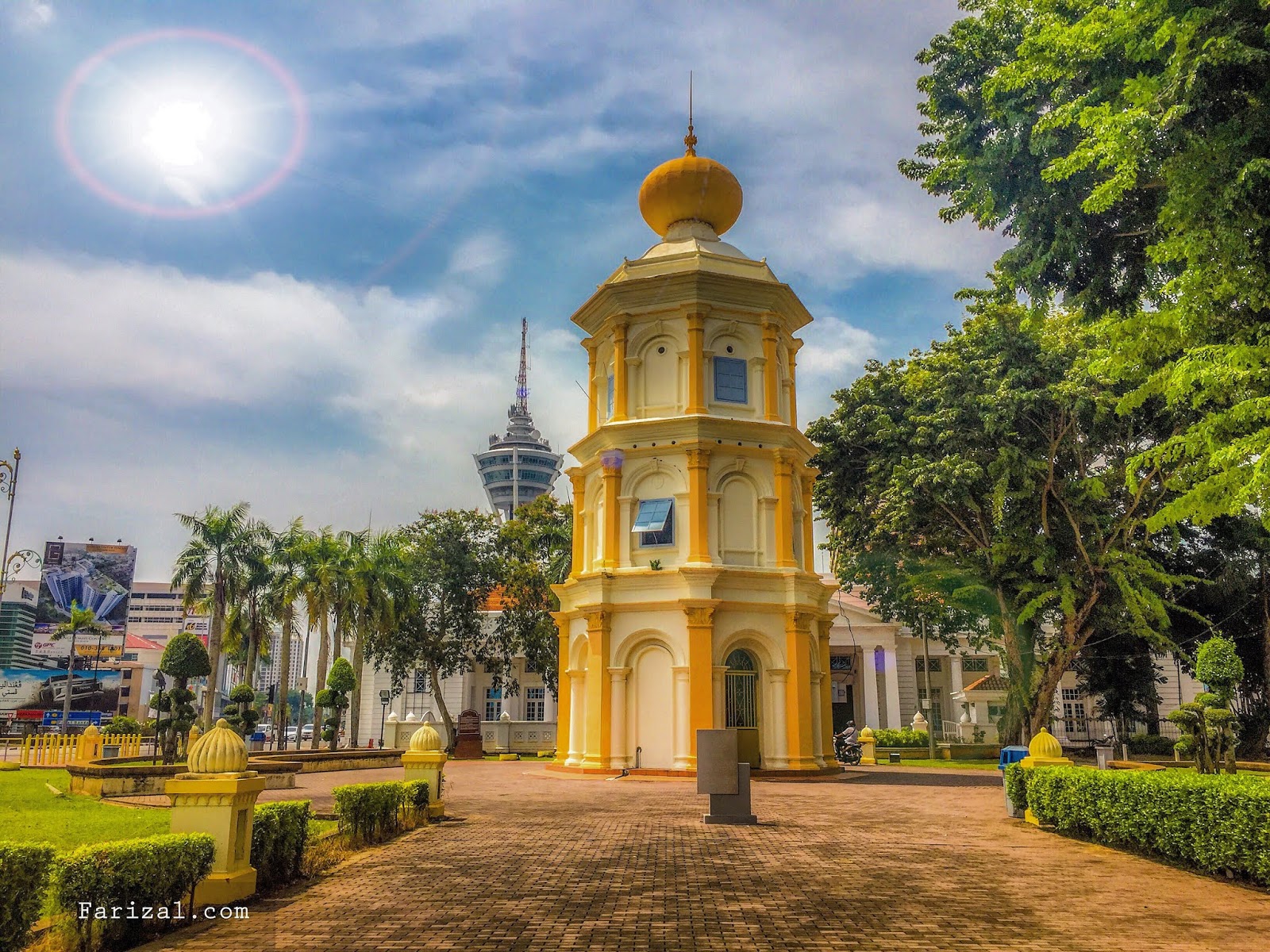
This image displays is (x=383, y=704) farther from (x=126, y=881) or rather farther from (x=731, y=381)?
(x=126, y=881)

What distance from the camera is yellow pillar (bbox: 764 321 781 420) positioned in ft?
93.6

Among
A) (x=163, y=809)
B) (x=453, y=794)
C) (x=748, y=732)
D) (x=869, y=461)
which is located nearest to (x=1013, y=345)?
(x=869, y=461)

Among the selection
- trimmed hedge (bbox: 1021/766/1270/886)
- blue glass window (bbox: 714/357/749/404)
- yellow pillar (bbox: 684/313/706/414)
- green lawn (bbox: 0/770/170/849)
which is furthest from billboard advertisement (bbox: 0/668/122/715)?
trimmed hedge (bbox: 1021/766/1270/886)

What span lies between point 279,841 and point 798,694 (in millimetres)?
18483

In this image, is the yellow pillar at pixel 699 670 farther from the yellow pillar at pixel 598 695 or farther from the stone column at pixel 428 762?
the stone column at pixel 428 762

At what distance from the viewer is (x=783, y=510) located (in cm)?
2766

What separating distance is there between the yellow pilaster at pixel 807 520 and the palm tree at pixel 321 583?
21.3m

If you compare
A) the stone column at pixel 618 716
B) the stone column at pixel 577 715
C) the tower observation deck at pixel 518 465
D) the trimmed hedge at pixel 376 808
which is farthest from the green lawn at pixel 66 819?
the tower observation deck at pixel 518 465

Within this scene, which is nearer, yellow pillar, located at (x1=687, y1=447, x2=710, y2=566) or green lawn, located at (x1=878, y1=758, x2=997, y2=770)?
yellow pillar, located at (x1=687, y1=447, x2=710, y2=566)

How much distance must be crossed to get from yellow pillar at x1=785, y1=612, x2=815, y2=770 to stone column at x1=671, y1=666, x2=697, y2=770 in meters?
2.93

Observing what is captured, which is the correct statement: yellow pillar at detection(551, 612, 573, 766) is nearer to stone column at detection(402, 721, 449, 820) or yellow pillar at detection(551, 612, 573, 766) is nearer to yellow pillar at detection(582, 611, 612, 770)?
yellow pillar at detection(582, 611, 612, 770)

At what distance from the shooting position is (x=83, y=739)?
2486 cm

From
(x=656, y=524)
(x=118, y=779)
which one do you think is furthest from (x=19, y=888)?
(x=656, y=524)

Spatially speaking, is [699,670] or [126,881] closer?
[126,881]
